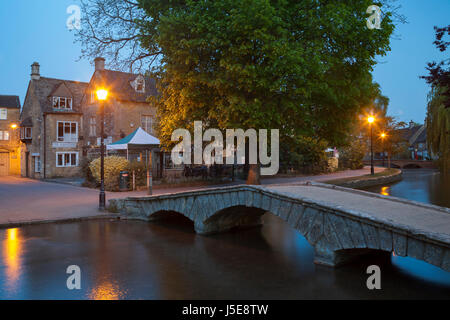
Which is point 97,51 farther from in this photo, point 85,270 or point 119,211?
point 85,270

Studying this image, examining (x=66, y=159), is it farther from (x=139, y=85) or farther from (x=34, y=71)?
(x=139, y=85)

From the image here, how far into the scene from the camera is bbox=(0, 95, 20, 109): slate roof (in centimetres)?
4828

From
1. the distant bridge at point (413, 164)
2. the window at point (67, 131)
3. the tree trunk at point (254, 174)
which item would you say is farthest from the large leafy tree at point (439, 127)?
the window at point (67, 131)

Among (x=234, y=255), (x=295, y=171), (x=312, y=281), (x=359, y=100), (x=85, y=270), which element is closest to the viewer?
(x=312, y=281)

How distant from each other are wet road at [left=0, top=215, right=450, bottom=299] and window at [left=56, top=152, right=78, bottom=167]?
82.5ft

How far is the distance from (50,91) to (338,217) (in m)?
36.2

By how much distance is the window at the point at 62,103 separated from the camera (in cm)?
3578

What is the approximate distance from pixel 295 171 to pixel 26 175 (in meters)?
28.5

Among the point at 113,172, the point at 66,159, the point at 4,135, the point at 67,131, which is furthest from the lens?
the point at 4,135

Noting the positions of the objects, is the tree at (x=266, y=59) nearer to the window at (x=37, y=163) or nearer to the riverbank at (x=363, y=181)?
the riverbank at (x=363, y=181)

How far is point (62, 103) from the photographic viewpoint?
119 ft

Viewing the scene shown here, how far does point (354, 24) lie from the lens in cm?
1582

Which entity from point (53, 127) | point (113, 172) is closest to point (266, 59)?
point (113, 172)
